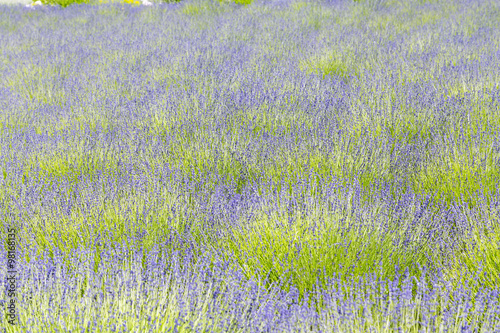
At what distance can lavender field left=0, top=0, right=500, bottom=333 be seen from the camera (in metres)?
1.50

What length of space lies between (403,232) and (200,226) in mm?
1025

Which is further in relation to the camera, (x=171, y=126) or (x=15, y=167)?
(x=171, y=126)

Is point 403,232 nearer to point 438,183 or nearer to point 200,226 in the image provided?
point 438,183

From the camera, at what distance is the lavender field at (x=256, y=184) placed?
4.94ft

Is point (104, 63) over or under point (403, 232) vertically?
over

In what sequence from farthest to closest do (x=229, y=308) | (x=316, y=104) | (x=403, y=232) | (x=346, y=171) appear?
1. (x=316, y=104)
2. (x=346, y=171)
3. (x=403, y=232)
4. (x=229, y=308)

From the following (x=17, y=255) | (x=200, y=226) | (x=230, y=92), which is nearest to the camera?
(x=17, y=255)

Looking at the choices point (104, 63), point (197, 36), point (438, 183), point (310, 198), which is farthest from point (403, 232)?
point (197, 36)

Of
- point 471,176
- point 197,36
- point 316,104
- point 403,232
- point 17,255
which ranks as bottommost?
point 17,255

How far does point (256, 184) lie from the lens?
2.44 m

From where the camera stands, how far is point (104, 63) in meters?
5.44

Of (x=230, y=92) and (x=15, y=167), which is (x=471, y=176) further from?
(x=15, y=167)

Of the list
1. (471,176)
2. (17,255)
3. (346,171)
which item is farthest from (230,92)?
(17,255)

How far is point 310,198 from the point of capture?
211 cm
